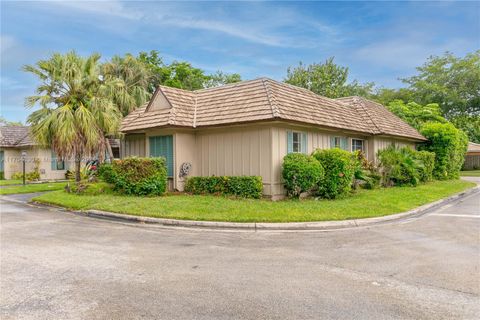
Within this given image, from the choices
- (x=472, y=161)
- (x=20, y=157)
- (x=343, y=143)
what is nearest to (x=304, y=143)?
(x=343, y=143)

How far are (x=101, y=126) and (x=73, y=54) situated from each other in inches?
133

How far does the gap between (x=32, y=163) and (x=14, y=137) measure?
4.31 metres

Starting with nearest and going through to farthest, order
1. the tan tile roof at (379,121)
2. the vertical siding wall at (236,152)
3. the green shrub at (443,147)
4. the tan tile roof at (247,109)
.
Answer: the vertical siding wall at (236,152) → the tan tile roof at (247,109) → the tan tile roof at (379,121) → the green shrub at (443,147)

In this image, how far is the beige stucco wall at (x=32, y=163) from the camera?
26016mm

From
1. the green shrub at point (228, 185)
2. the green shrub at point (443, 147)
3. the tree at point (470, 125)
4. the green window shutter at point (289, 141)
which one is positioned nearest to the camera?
the green shrub at point (228, 185)

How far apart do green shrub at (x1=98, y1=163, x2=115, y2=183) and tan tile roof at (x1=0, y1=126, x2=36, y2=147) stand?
14.1 meters

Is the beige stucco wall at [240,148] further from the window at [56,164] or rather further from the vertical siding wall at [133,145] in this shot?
the window at [56,164]

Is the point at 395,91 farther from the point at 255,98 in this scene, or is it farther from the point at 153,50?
the point at 255,98

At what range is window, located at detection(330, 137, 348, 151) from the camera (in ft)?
53.7

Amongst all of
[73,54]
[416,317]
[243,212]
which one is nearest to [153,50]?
[73,54]

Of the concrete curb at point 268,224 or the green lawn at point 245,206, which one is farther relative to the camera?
the green lawn at point 245,206

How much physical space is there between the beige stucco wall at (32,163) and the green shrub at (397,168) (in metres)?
22.3

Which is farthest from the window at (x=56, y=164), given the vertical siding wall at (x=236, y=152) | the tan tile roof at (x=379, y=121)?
the tan tile roof at (x=379, y=121)

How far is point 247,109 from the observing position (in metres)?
13.8
